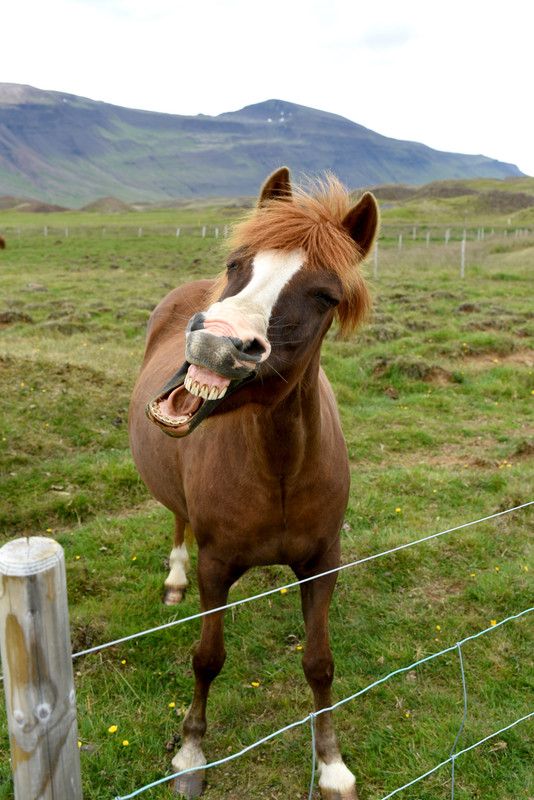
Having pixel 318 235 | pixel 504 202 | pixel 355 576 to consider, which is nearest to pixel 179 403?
pixel 318 235

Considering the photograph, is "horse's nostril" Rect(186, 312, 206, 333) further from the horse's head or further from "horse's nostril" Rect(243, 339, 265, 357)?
"horse's nostril" Rect(243, 339, 265, 357)

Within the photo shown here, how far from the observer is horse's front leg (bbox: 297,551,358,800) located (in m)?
2.99

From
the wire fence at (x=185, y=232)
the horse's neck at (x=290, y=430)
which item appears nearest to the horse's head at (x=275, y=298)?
the horse's neck at (x=290, y=430)

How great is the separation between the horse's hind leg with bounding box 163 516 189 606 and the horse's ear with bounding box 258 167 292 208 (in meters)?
2.93

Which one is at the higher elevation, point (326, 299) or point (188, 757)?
point (326, 299)

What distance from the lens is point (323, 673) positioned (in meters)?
3.07

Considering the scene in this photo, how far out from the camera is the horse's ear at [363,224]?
249 centimetres

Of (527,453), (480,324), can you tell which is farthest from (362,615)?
(480,324)

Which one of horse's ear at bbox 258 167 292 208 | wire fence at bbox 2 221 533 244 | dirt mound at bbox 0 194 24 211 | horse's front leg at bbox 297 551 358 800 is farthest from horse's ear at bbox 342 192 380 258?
dirt mound at bbox 0 194 24 211

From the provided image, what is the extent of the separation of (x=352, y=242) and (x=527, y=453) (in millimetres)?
5397

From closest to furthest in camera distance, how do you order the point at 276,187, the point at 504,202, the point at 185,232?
the point at 276,187 < the point at 185,232 < the point at 504,202

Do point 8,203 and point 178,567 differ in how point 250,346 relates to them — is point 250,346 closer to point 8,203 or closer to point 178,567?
point 178,567

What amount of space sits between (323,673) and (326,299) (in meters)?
1.99

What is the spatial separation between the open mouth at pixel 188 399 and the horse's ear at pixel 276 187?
1091 millimetres
